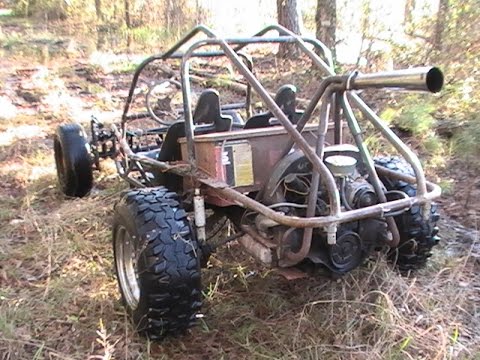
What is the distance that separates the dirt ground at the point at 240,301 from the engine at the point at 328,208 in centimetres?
22

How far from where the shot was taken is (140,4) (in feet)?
50.1

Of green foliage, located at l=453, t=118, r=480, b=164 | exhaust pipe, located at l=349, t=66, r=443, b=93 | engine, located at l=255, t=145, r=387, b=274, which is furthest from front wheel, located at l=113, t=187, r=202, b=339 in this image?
green foliage, located at l=453, t=118, r=480, b=164

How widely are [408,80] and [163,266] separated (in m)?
1.57

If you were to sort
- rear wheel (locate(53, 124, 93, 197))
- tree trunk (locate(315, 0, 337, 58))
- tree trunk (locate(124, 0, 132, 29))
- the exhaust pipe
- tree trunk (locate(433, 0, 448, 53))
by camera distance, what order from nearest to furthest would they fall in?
the exhaust pipe
rear wheel (locate(53, 124, 93, 197))
tree trunk (locate(433, 0, 448, 53))
tree trunk (locate(315, 0, 337, 58))
tree trunk (locate(124, 0, 132, 29))

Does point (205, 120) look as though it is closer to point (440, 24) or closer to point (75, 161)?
point (75, 161)

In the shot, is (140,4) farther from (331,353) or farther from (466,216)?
(331,353)

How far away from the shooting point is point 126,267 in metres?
3.76

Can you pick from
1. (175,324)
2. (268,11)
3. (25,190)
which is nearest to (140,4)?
(268,11)

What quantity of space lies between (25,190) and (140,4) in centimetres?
1050

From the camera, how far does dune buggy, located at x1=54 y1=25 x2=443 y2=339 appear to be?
3098mm

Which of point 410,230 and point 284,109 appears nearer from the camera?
point 410,230

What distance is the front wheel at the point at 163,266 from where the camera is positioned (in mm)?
3178

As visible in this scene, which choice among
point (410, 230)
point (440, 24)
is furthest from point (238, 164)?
point (440, 24)

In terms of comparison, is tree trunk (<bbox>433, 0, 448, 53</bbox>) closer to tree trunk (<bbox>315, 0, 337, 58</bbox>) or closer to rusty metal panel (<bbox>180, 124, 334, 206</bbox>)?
tree trunk (<bbox>315, 0, 337, 58</bbox>)
